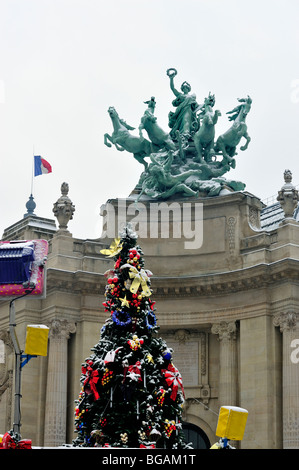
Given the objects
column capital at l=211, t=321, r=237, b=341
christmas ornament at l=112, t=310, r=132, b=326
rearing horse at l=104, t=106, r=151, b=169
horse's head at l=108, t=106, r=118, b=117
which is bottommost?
christmas ornament at l=112, t=310, r=132, b=326

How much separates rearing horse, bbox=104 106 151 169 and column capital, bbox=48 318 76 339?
8.69 m

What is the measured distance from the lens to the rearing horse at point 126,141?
168 feet

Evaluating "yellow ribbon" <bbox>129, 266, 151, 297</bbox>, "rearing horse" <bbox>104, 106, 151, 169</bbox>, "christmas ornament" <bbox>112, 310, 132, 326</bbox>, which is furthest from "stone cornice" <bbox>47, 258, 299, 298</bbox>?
"christmas ornament" <bbox>112, 310, 132, 326</bbox>

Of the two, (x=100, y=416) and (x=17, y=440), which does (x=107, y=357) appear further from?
(x=17, y=440)

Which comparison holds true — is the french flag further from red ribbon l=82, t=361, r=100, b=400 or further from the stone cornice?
red ribbon l=82, t=361, r=100, b=400

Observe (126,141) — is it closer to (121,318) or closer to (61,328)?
(61,328)

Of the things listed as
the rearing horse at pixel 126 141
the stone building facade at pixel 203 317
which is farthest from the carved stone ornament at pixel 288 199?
the rearing horse at pixel 126 141

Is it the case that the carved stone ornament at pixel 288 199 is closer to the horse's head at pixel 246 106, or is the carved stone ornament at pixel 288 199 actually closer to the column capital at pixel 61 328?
the horse's head at pixel 246 106

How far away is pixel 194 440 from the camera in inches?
1901

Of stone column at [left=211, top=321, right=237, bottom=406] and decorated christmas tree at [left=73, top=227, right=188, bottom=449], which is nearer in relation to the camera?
decorated christmas tree at [left=73, top=227, right=188, bottom=449]

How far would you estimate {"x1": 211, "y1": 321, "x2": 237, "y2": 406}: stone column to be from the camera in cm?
4672

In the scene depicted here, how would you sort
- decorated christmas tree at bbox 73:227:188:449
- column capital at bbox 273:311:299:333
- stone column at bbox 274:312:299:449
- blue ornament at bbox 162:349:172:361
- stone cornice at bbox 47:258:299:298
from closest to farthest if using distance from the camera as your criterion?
decorated christmas tree at bbox 73:227:188:449
blue ornament at bbox 162:349:172:361
stone column at bbox 274:312:299:449
column capital at bbox 273:311:299:333
stone cornice at bbox 47:258:299:298

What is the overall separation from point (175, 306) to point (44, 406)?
23.8 feet
